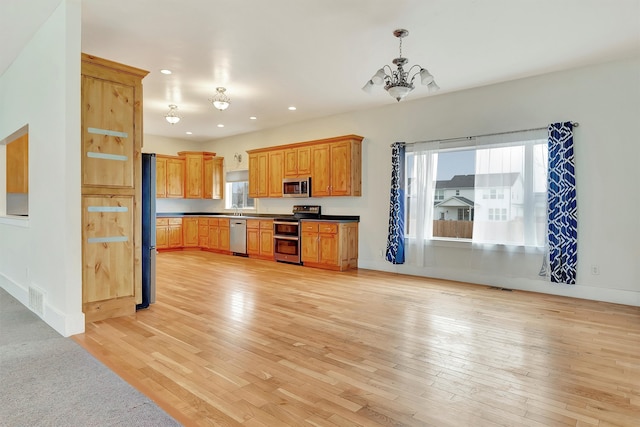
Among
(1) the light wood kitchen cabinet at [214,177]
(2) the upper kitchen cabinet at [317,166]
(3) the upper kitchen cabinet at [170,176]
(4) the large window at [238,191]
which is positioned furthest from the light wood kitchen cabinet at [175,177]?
(2) the upper kitchen cabinet at [317,166]

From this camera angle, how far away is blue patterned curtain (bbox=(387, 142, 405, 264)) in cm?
625

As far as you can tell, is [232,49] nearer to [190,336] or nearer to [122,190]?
[122,190]

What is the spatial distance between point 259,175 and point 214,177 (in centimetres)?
204

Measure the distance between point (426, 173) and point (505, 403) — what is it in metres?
4.27

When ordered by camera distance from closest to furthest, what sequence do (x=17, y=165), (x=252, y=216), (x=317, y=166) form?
1. (x=17, y=165)
2. (x=317, y=166)
3. (x=252, y=216)

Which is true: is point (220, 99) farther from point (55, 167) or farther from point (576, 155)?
point (576, 155)

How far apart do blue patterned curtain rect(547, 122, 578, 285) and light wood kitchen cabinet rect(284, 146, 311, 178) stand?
414 centimetres

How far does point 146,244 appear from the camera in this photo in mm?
4125

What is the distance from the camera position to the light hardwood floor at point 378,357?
6.74 ft

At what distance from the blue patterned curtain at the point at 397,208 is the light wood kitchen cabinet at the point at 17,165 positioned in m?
5.63

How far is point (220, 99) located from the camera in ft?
19.9

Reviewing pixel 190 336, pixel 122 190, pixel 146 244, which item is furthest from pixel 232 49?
pixel 190 336

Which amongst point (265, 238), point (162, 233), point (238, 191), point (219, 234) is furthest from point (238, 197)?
point (265, 238)

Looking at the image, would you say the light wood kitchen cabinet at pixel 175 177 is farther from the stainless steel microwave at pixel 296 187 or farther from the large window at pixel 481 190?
the large window at pixel 481 190
